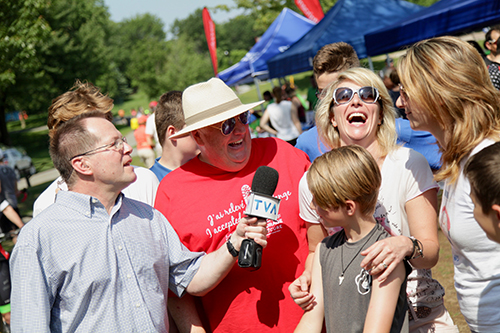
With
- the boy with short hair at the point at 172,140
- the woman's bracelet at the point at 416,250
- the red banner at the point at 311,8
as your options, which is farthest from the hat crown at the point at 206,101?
the red banner at the point at 311,8

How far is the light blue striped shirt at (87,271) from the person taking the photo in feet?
6.16

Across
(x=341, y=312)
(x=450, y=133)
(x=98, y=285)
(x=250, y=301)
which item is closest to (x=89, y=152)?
(x=98, y=285)

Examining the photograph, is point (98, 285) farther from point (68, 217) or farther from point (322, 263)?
point (322, 263)

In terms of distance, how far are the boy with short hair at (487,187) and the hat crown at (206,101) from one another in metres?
1.45

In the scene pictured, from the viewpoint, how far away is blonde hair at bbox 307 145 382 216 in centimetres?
195

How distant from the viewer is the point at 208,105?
2623 mm

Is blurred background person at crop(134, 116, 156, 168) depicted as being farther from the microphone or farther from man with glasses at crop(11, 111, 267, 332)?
the microphone

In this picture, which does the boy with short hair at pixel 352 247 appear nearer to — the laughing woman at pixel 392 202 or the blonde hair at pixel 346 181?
the blonde hair at pixel 346 181

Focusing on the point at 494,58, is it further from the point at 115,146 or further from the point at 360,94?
the point at 115,146

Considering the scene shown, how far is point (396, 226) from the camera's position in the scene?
221 cm

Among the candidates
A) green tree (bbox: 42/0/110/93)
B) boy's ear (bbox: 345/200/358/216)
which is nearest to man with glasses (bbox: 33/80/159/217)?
boy's ear (bbox: 345/200/358/216)

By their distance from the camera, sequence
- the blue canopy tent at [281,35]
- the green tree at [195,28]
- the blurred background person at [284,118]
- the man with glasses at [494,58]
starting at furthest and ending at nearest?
the green tree at [195,28]
the blue canopy tent at [281,35]
the blurred background person at [284,118]
the man with glasses at [494,58]

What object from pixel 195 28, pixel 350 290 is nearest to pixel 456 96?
pixel 350 290

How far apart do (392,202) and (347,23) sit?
9.61 m
